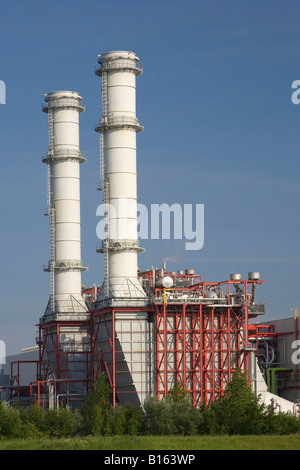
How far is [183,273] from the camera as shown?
11831 cm

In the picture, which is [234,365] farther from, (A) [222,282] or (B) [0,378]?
(B) [0,378]

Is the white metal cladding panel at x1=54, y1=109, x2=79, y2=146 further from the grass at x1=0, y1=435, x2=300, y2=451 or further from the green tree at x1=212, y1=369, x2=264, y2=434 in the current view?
the grass at x1=0, y1=435, x2=300, y2=451

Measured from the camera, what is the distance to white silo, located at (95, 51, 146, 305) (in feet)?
356

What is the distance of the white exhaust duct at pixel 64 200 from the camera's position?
387ft

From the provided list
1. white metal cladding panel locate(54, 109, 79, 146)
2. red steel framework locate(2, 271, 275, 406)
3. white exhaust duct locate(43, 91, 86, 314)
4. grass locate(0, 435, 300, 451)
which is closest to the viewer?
grass locate(0, 435, 300, 451)

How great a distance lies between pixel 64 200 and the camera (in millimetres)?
119250

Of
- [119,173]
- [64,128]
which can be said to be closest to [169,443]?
[119,173]

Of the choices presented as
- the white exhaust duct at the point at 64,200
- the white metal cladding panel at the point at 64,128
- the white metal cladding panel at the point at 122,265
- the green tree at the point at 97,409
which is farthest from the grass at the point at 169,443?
the white metal cladding panel at the point at 64,128

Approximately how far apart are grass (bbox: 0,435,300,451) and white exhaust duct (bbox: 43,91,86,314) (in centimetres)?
3166

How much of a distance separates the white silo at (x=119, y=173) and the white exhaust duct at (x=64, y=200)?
8.71 meters

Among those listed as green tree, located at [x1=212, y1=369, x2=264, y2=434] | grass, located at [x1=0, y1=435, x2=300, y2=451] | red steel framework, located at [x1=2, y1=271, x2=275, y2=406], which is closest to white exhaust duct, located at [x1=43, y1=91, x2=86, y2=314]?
red steel framework, located at [x1=2, y1=271, x2=275, y2=406]
